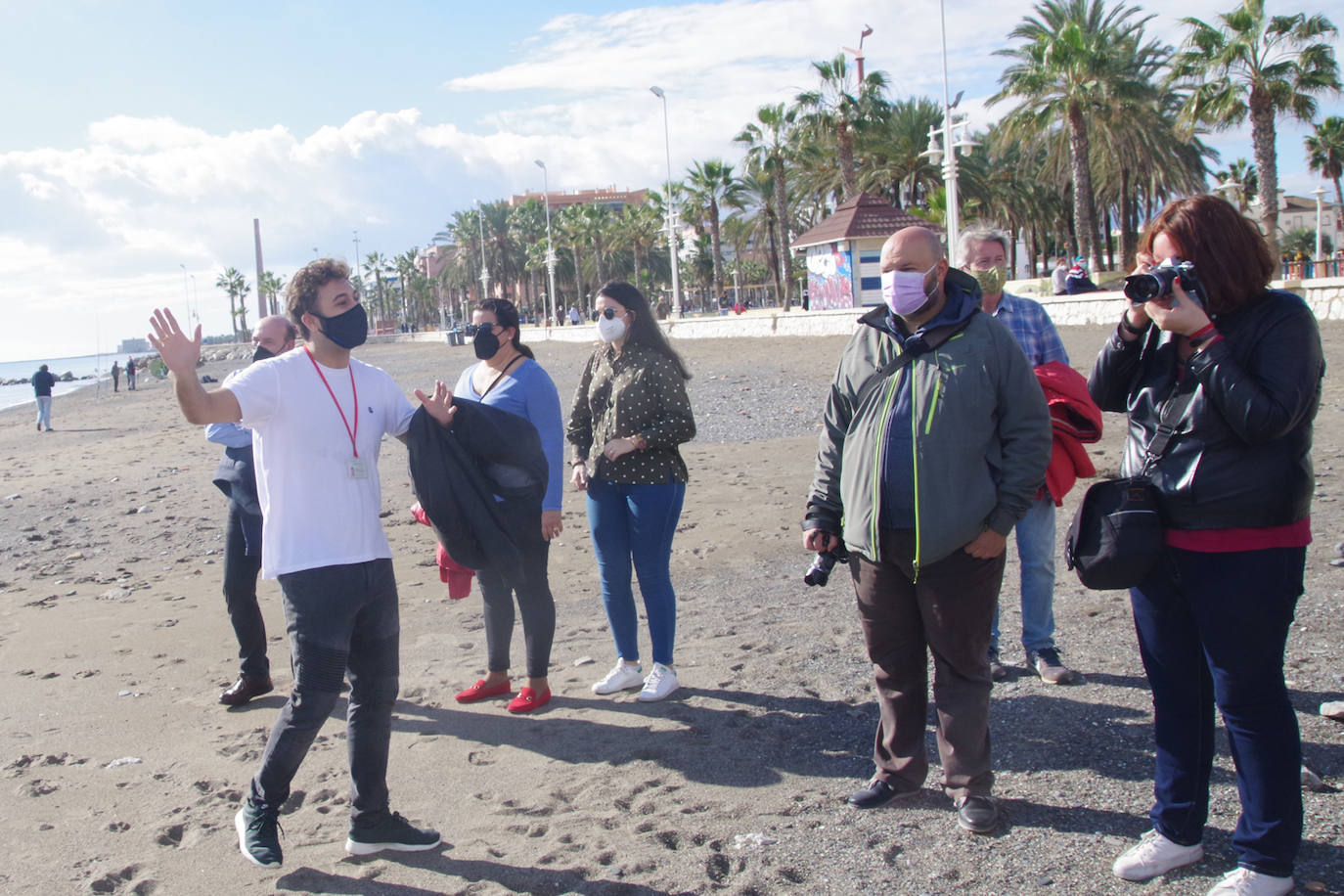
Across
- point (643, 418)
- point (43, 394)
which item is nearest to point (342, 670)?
point (643, 418)

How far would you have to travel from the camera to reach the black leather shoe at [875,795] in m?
3.44

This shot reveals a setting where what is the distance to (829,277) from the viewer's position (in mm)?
34938

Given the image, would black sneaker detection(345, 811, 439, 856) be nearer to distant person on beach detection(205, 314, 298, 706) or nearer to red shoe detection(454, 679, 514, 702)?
red shoe detection(454, 679, 514, 702)

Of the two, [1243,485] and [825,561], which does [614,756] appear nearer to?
[825,561]

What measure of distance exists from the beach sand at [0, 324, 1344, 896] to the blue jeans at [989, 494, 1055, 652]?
221 millimetres

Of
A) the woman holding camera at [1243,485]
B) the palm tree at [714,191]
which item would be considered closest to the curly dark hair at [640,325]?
the woman holding camera at [1243,485]

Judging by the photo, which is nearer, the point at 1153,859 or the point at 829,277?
the point at 1153,859

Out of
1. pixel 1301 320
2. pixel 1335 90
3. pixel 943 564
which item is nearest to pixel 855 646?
pixel 943 564

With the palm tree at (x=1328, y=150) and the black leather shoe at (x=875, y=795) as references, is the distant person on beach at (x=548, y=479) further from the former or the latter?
the palm tree at (x=1328, y=150)

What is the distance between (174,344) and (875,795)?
267 cm

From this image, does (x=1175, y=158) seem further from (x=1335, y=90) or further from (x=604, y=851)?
(x=604, y=851)

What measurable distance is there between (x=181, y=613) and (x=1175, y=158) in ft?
128

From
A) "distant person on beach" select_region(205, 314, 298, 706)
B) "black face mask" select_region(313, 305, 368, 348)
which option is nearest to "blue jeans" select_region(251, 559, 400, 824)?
"black face mask" select_region(313, 305, 368, 348)

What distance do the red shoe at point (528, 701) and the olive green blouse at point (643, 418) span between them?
3.39 feet
